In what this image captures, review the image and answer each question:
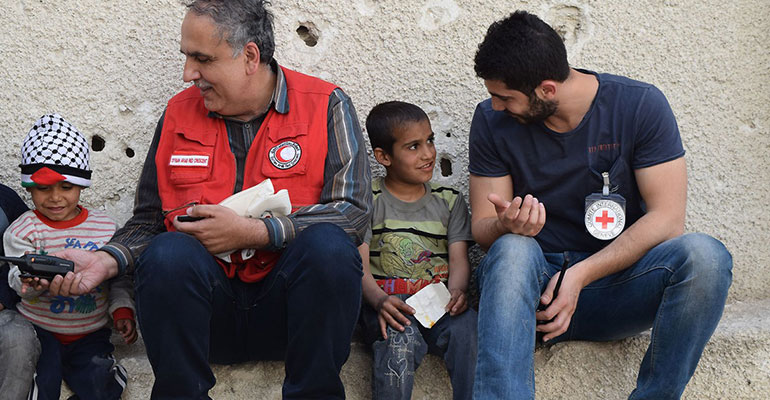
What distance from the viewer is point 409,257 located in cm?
266

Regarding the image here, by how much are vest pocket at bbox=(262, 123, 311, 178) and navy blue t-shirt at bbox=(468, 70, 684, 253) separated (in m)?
0.58

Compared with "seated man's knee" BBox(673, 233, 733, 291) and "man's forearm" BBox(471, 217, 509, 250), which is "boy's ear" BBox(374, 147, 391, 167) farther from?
"seated man's knee" BBox(673, 233, 733, 291)

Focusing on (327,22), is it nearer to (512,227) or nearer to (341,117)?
(341,117)

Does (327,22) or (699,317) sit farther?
(327,22)

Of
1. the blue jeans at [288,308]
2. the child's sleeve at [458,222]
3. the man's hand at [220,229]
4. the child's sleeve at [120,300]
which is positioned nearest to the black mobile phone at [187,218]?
the man's hand at [220,229]

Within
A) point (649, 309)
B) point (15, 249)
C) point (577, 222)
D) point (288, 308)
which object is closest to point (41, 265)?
point (15, 249)

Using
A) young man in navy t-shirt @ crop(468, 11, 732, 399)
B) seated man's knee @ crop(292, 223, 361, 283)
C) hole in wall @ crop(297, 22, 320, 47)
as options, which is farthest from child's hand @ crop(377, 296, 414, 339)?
hole in wall @ crop(297, 22, 320, 47)

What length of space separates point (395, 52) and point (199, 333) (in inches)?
56.4

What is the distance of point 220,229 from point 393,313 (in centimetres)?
59

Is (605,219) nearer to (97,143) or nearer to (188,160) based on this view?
(188,160)

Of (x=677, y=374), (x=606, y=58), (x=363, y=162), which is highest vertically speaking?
(x=606, y=58)

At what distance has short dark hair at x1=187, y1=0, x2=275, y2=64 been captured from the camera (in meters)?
2.46

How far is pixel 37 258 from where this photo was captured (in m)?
2.22

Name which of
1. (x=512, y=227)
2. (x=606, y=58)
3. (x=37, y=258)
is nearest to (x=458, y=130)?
(x=606, y=58)
